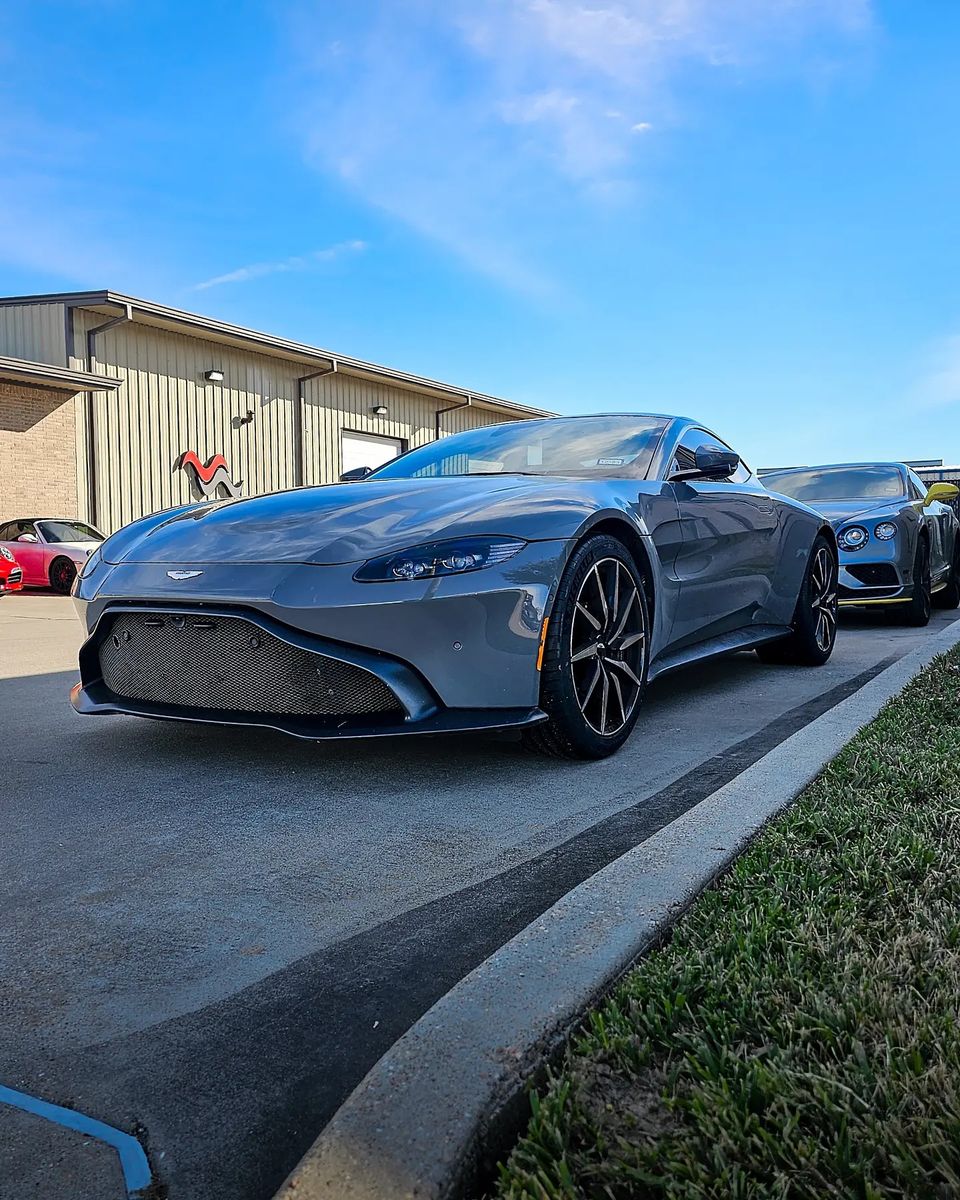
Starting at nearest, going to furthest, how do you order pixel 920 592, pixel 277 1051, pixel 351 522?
pixel 277 1051, pixel 351 522, pixel 920 592

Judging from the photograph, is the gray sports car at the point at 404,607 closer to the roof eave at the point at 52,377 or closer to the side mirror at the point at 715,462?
the side mirror at the point at 715,462

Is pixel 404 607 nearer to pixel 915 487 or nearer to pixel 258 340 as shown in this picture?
pixel 915 487

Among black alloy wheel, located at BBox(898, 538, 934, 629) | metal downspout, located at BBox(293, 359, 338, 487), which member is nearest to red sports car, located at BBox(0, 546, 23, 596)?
black alloy wheel, located at BBox(898, 538, 934, 629)

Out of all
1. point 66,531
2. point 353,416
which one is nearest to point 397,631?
point 66,531

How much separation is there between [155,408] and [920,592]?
15.8 metres

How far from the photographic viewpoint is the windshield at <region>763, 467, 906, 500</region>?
8531 mm

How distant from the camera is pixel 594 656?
3312 millimetres

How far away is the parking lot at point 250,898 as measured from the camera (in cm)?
139

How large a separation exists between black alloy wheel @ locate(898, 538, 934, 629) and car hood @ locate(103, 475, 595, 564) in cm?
524

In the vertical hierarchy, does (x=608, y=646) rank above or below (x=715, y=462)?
below

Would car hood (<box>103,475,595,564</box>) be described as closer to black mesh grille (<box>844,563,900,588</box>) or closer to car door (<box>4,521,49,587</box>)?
black mesh grille (<box>844,563,900,588</box>)

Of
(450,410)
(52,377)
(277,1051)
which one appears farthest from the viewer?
(450,410)

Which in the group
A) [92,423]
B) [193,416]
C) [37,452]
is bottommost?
[37,452]

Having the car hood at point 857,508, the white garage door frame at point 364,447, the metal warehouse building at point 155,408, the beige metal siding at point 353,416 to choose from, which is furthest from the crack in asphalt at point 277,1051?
the white garage door frame at point 364,447
